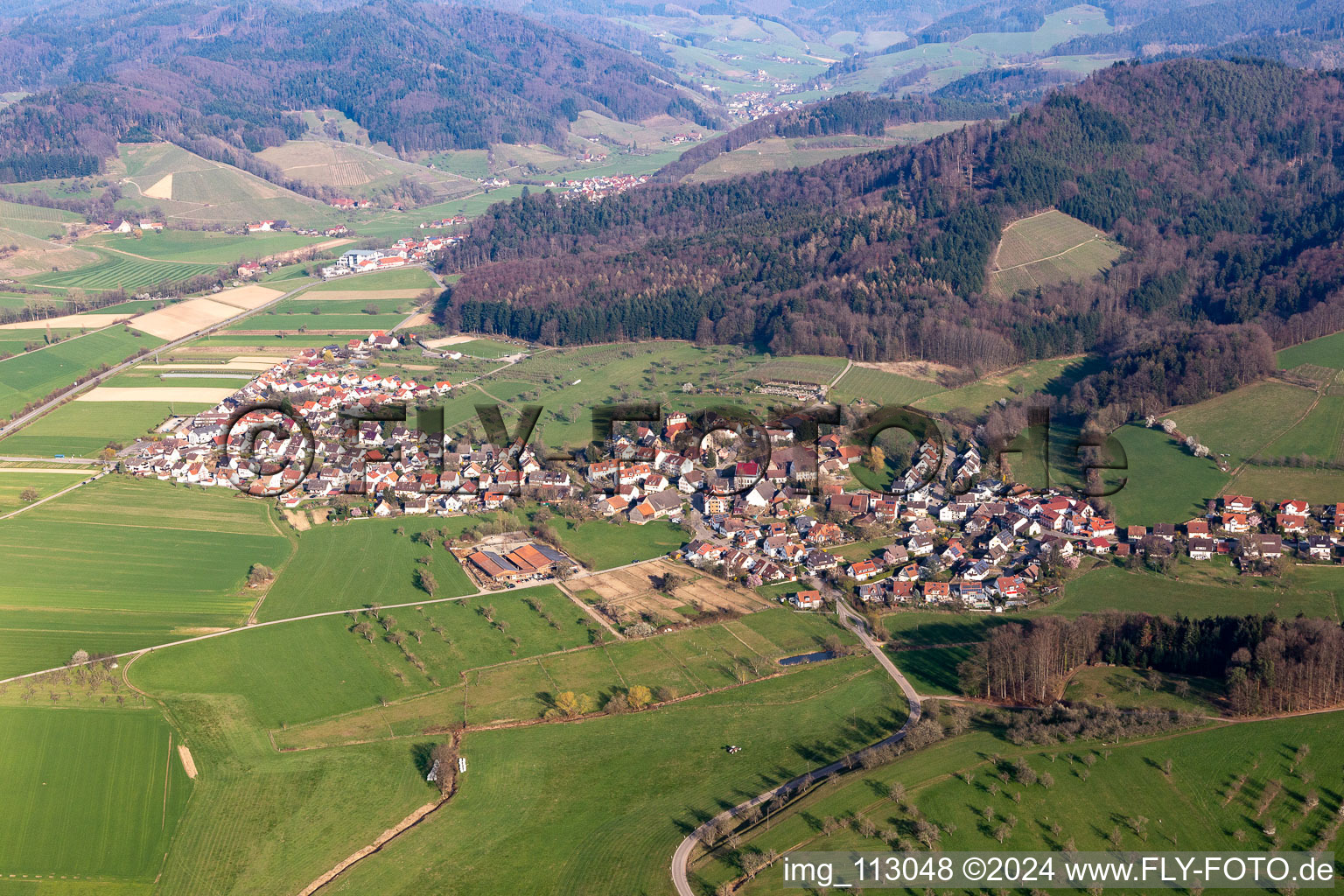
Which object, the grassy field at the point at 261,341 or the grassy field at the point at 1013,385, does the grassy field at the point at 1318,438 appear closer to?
the grassy field at the point at 1013,385

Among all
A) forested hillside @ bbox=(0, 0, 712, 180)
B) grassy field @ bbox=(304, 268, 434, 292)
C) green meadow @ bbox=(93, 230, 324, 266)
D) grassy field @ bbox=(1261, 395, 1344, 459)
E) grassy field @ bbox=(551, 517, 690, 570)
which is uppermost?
forested hillside @ bbox=(0, 0, 712, 180)

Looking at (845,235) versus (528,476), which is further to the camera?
(845,235)

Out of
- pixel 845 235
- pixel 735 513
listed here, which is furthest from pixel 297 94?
pixel 735 513

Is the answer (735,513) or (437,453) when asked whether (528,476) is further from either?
(735,513)

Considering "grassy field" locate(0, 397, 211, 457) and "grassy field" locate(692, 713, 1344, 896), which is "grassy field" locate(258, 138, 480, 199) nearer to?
"grassy field" locate(0, 397, 211, 457)

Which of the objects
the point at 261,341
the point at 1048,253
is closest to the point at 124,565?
the point at 261,341

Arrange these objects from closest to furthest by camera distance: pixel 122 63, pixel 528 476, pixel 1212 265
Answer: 1. pixel 528 476
2. pixel 1212 265
3. pixel 122 63

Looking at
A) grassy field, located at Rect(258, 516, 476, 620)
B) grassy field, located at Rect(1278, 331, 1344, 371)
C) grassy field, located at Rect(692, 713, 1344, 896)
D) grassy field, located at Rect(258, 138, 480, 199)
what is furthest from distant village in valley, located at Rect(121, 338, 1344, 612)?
grassy field, located at Rect(258, 138, 480, 199)
